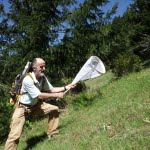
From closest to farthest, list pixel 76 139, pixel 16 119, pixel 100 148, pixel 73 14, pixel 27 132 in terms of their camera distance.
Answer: pixel 100 148, pixel 76 139, pixel 16 119, pixel 27 132, pixel 73 14

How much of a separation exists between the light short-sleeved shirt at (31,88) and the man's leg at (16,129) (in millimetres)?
265

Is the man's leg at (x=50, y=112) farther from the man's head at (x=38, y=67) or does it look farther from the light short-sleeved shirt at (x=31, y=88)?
the man's head at (x=38, y=67)

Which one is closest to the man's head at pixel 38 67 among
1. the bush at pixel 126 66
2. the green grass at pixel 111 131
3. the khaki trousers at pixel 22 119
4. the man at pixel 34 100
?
the man at pixel 34 100

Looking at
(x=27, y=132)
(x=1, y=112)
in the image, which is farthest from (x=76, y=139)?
Result: (x=1, y=112)

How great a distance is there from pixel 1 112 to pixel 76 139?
18.7 ft

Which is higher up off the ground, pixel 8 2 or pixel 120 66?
pixel 8 2

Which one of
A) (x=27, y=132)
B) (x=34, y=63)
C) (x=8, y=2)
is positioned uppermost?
(x=8, y=2)

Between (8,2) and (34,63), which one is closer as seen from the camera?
(34,63)

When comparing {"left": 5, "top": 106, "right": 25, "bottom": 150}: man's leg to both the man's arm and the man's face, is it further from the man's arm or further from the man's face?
the man's face

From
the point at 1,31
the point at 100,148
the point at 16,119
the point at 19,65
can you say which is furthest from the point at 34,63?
the point at 1,31

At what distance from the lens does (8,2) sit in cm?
2219

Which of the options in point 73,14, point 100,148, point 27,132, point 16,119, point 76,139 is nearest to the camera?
point 100,148

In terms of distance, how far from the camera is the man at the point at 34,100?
967 centimetres

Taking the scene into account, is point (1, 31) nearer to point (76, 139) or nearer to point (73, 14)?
point (73, 14)
